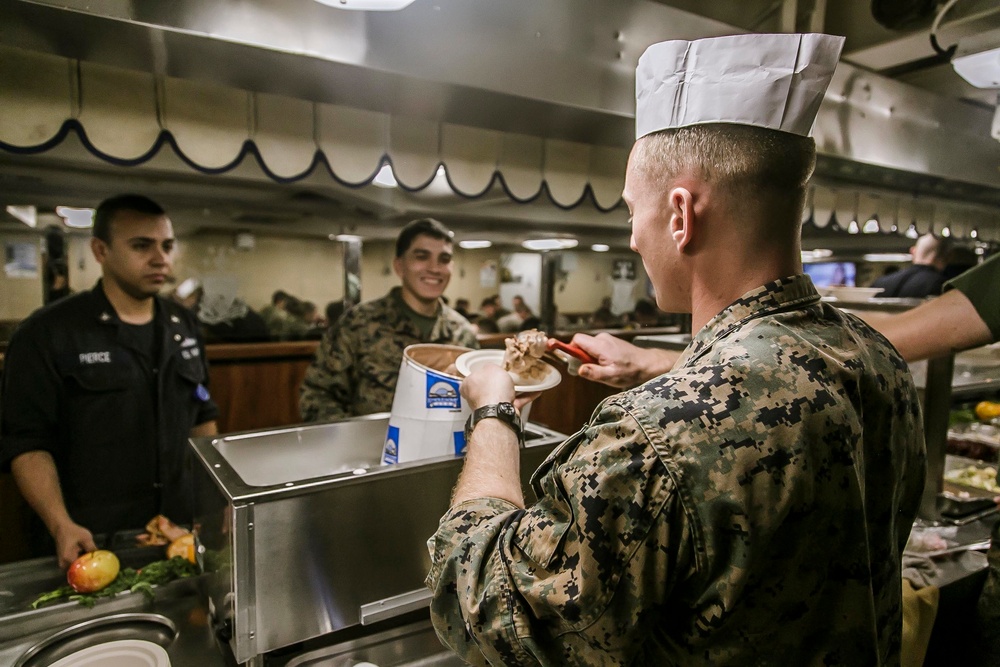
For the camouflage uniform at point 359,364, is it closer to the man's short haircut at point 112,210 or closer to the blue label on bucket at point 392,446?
the man's short haircut at point 112,210

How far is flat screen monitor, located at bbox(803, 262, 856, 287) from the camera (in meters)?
9.96

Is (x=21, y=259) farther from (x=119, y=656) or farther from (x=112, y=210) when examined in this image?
(x=119, y=656)

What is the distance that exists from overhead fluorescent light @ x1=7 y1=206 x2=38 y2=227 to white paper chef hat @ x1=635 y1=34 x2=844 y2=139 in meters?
5.47

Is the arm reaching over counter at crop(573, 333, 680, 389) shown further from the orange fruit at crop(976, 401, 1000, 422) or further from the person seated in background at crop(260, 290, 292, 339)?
the person seated in background at crop(260, 290, 292, 339)

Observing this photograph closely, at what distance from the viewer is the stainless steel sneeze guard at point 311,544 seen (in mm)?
1093

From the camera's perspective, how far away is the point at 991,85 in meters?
2.18

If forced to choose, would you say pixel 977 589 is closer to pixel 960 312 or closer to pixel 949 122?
pixel 960 312

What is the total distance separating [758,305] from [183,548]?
1.66 metres

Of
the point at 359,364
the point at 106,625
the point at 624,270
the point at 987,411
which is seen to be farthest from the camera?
the point at 624,270

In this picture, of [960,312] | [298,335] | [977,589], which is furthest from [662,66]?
Answer: [298,335]

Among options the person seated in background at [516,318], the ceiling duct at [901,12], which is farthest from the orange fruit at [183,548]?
the person seated in background at [516,318]

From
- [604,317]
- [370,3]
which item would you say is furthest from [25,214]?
[604,317]

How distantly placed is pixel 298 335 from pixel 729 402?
221 inches

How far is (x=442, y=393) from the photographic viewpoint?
4.42 ft
